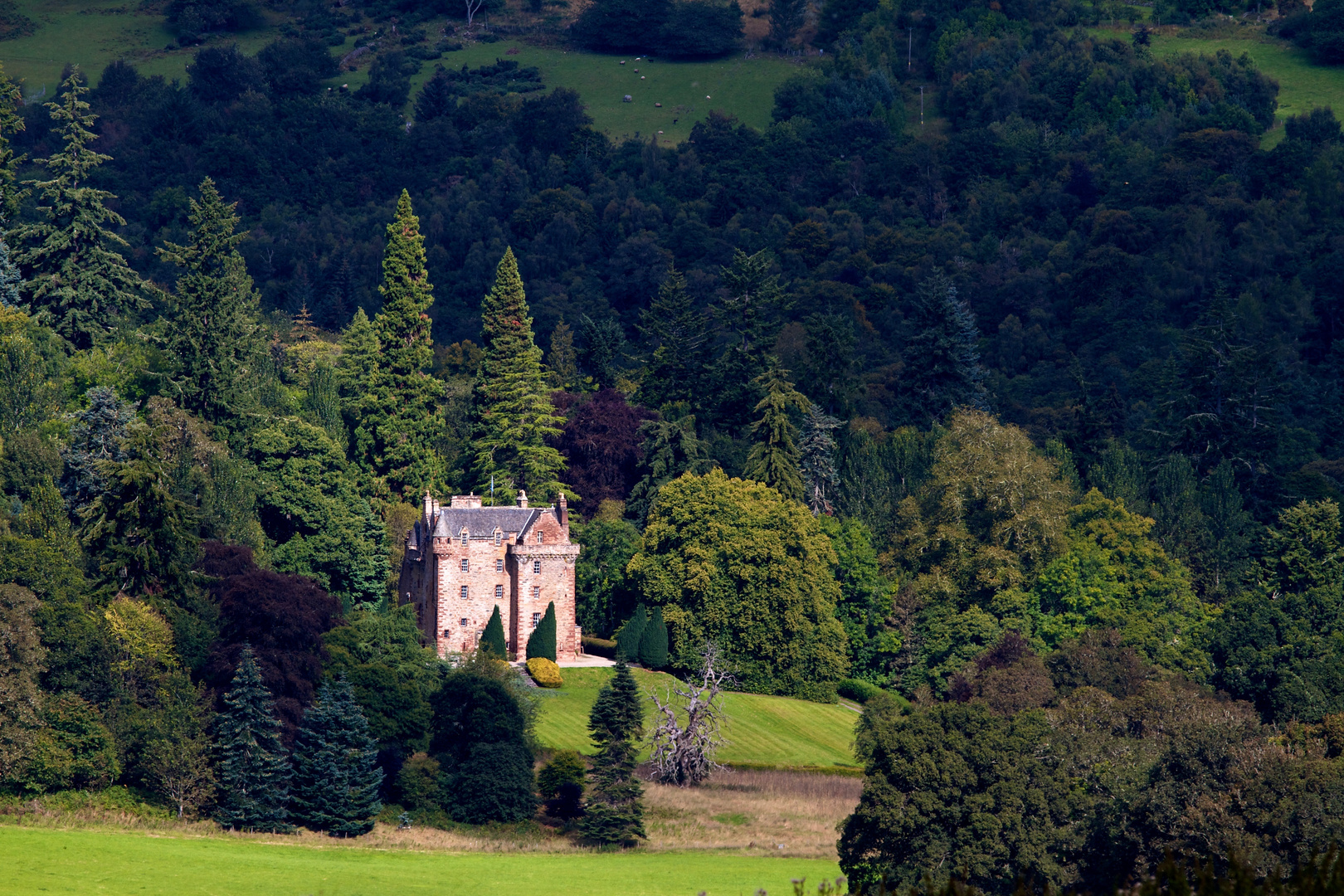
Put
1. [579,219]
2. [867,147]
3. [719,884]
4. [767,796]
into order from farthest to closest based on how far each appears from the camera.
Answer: [867,147]
[579,219]
[767,796]
[719,884]

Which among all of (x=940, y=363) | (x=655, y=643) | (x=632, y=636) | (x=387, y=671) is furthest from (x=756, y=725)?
(x=940, y=363)

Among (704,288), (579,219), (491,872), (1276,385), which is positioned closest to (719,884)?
(491,872)

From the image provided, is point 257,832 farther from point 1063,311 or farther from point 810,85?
point 810,85

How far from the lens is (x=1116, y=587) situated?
304 ft

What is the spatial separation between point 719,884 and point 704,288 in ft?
303

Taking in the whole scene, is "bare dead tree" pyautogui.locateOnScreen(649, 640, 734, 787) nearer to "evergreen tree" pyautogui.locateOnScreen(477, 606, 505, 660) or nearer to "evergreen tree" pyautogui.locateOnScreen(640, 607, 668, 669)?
"evergreen tree" pyautogui.locateOnScreen(640, 607, 668, 669)

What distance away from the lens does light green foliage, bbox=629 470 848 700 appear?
90.2 meters

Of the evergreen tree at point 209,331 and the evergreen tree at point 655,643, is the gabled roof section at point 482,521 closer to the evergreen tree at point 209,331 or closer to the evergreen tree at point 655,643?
the evergreen tree at point 655,643

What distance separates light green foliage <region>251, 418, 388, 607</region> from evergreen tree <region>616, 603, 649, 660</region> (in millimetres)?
Answer: 10595

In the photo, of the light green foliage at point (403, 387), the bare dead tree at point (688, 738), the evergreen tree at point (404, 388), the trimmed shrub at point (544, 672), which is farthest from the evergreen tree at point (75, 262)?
the bare dead tree at point (688, 738)

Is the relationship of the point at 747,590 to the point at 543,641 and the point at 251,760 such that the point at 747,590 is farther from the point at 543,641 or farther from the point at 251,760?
the point at 251,760

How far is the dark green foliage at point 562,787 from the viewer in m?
72.9

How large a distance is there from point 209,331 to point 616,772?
3571 centimetres

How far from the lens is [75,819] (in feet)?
215
